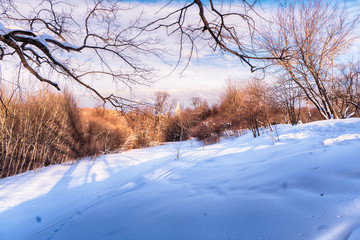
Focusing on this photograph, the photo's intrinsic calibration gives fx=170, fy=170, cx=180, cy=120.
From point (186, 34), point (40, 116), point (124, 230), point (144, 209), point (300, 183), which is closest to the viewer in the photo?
point (124, 230)

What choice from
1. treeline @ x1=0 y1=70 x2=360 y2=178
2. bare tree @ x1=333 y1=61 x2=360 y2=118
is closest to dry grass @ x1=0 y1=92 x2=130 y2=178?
treeline @ x1=0 y1=70 x2=360 y2=178

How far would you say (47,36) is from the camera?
305 cm

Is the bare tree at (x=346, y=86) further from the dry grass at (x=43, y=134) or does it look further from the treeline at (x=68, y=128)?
the dry grass at (x=43, y=134)

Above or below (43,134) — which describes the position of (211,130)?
below

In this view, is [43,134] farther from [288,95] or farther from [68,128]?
[288,95]

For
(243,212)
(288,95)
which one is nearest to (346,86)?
(288,95)

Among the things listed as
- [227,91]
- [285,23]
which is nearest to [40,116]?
[285,23]

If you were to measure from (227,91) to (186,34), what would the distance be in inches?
644

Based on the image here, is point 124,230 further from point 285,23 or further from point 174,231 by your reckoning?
point 285,23

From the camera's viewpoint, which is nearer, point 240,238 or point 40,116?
point 240,238

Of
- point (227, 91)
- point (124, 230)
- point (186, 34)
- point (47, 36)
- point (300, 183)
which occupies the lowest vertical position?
point (124, 230)

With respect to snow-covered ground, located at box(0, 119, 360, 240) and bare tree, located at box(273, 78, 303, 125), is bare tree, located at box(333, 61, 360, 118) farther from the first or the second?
snow-covered ground, located at box(0, 119, 360, 240)

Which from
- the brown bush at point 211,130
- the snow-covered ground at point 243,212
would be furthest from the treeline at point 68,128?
the snow-covered ground at point 243,212

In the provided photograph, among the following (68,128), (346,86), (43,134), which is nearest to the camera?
(43,134)
